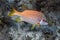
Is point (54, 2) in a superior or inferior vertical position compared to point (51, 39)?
superior

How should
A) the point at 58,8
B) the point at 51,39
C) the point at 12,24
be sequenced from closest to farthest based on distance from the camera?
1. the point at 51,39
2. the point at 12,24
3. the point at 58,8

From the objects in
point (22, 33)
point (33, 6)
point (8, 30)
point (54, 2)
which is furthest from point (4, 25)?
point (54, 2)

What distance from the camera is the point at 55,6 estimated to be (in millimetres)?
3625

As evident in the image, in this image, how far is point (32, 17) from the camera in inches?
129

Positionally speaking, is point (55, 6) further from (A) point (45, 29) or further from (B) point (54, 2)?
(A) point (45, 29)

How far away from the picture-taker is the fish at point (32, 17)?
128 inches

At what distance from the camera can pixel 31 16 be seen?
130 inches

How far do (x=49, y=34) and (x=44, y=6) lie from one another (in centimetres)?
61

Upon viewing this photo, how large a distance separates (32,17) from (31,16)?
0.10 ft

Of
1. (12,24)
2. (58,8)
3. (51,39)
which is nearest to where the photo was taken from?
(51,39)

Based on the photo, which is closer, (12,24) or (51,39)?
(51,39)

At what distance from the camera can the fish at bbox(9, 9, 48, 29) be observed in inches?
128

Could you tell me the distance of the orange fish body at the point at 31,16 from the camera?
3264 millimetres

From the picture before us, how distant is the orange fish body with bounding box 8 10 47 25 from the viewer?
10.7 ft
